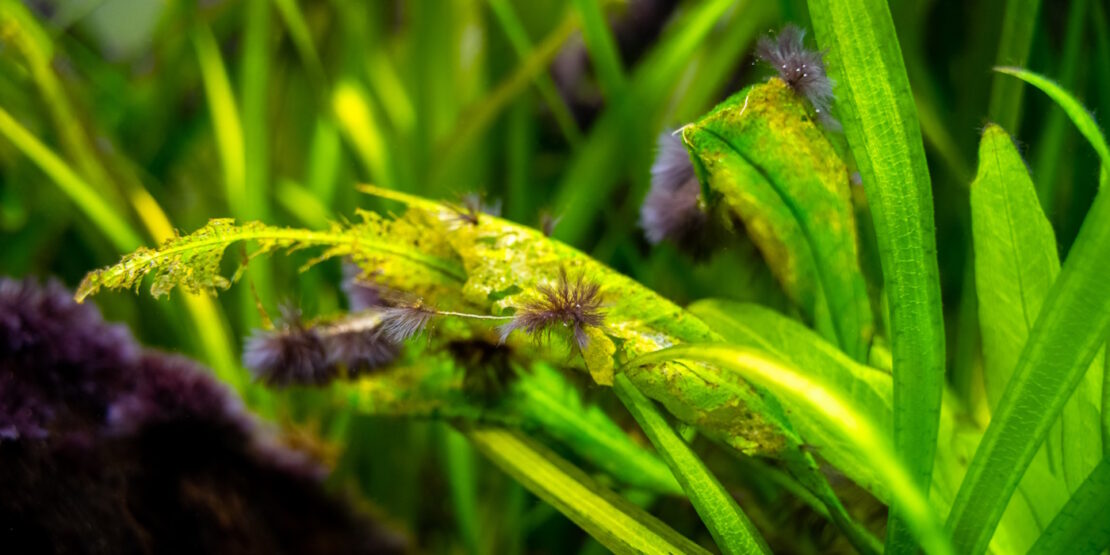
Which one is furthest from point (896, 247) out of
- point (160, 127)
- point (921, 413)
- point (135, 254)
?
point (160, 127)

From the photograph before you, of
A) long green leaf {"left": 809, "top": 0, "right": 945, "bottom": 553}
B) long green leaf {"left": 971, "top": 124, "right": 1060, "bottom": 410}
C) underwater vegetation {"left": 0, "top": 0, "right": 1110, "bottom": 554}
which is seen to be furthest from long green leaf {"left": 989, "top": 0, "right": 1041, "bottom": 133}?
long green leaf {"left": 809, "top": 0, "right": 945, "bottom": 553}

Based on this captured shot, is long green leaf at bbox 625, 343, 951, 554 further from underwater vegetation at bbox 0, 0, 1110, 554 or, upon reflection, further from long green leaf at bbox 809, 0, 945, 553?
long green leaf at bbox 809, 0, 945, 553

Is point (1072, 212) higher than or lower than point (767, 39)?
lower

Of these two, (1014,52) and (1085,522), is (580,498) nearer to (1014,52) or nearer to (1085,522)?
(1085,522)

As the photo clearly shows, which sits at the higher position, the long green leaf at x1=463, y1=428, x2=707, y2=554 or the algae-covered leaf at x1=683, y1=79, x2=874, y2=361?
the algae-covered leaf at x1=683, y1=79, x2=874, y2=361

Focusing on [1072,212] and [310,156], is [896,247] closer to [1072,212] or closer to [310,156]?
[1072,212]
